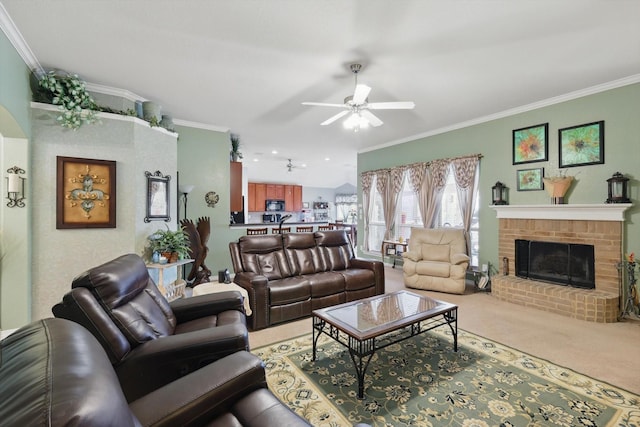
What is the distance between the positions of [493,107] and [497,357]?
3.45 metres

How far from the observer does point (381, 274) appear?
13.1ft

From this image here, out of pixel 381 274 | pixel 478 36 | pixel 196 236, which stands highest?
pixel 478 36

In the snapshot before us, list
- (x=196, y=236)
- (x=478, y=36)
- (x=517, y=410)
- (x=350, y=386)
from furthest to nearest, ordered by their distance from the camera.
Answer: (x=196, y=236) < (x=478, y=36) < (x=350, y=386) < (x=517, y=410)

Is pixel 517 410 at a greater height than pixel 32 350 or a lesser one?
lesser

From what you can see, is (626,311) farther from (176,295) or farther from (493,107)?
(176,295)

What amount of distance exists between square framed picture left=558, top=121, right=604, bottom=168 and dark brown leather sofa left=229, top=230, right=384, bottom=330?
294cm

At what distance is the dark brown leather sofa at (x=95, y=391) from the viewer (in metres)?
0.56

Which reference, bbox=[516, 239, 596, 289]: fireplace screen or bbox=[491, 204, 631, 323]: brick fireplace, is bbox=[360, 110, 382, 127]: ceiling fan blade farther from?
bbox=[516, 239, 596, 289]: fireplace screen

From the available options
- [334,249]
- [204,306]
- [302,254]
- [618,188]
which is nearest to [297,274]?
[302,254]

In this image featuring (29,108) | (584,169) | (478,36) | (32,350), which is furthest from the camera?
(584,169)

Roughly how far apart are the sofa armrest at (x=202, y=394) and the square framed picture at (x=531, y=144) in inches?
184

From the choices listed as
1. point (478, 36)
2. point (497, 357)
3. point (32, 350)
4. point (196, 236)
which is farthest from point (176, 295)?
point (478, 36)

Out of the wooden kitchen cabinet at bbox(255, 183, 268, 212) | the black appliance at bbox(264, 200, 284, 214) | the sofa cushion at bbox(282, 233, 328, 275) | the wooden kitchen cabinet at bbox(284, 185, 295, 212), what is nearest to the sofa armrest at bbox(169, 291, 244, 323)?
the sofa cushion at bbox(282, 233, 328, 275)

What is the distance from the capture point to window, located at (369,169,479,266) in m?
4.96
